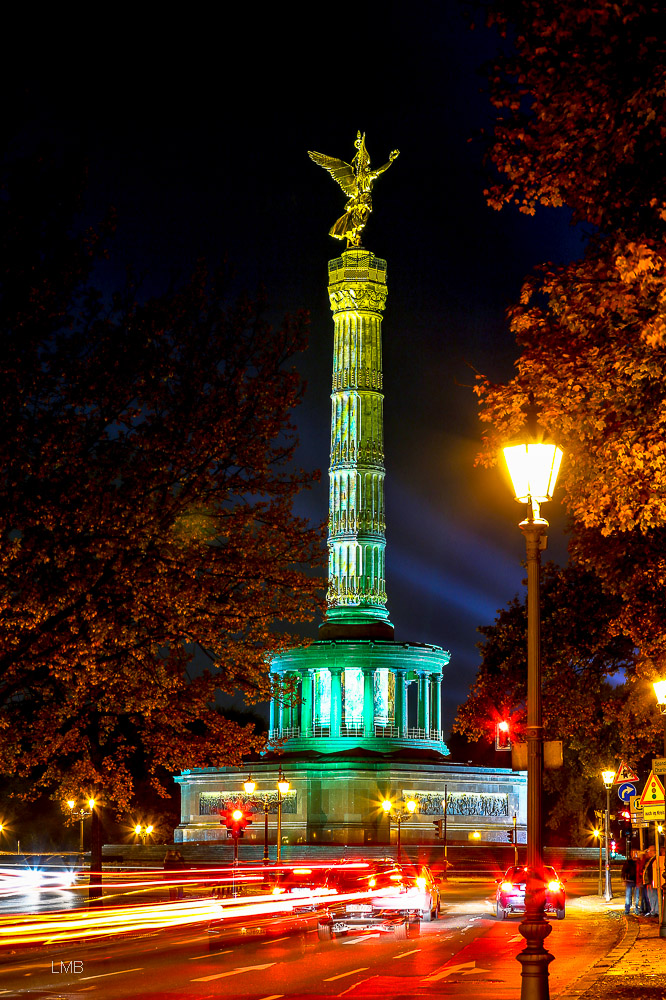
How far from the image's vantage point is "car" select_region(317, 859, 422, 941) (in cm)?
2969

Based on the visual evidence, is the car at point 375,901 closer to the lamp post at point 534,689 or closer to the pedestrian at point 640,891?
the pedestrian at point 640,891

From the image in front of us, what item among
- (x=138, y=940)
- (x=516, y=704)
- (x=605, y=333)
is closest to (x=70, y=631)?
(x=138, y=940)

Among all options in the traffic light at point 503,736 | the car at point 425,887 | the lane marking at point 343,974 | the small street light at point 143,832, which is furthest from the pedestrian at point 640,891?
the small street light at point 143,832

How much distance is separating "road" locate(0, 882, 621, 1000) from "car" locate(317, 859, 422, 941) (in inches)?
21.4

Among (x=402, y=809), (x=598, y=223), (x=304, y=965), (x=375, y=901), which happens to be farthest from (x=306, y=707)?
(x=598, y=223)

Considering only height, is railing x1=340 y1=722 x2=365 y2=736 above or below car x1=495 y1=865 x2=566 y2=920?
above

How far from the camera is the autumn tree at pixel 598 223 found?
1390 centimetres

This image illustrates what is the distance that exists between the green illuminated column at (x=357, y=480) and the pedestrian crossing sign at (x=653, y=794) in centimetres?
5350

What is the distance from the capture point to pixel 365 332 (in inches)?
3285

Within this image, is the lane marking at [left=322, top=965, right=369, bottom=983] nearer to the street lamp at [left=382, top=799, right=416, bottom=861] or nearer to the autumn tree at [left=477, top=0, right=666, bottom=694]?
the autumn tree at [left=477, top=0, right=666, bottom=694]

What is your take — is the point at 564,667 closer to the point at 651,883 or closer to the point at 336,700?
the point at 651,883

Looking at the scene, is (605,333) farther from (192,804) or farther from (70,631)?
(192,804)

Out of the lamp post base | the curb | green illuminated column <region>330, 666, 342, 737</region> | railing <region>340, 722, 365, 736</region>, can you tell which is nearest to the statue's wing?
green illuminated column <region>330, 666, 342, 737</region>

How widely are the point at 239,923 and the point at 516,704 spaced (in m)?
9.10
